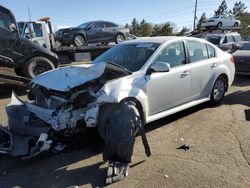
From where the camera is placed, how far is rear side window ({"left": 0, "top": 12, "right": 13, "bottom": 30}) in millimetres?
9586


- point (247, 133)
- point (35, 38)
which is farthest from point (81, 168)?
point (35, 38)

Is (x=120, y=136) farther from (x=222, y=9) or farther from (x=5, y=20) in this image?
(x=222, y=9)

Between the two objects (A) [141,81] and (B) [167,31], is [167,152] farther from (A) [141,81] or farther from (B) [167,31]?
(B) [167,31]

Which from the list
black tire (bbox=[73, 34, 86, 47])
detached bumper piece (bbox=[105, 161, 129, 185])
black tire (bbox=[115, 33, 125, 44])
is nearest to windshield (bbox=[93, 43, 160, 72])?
detached bumper piece (bbox=[105, 161, 129, 185])

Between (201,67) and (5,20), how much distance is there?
6.77 m

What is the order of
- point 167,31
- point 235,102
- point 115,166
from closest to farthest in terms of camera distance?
1. point 115,166
2. point 235,102
3. point 167,31

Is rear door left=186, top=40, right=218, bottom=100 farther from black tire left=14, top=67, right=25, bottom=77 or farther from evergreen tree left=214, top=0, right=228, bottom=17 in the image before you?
evergreen tree left=214, top=0, right=228, bottom=17

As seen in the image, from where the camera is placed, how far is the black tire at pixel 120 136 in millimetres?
4031

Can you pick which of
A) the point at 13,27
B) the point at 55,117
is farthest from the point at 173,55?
the point at 13,27

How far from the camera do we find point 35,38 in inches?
595

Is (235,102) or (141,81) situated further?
(235,102)

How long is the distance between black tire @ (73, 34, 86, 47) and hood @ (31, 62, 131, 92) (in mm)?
13597

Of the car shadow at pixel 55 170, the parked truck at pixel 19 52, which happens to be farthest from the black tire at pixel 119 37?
the car shadow at pixel 55 170

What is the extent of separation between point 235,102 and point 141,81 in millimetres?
3505
